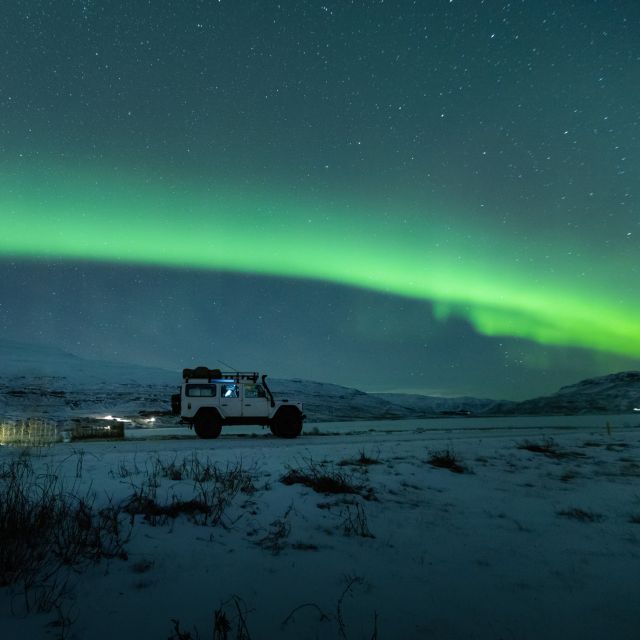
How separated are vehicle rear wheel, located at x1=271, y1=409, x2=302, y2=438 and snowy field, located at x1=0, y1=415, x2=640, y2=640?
13302mm

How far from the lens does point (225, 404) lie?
20.9m

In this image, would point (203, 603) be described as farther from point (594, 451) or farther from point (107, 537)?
point (594, 451)

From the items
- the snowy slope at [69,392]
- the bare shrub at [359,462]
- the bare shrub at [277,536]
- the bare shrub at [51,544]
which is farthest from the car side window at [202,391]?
the snowy slope at [69,392]

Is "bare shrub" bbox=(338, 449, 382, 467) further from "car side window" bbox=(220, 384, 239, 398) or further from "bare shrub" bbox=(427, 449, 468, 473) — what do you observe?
"car side window" bbox=(220, 384, 239, 398)

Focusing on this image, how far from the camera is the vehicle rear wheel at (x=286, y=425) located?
21281 mm

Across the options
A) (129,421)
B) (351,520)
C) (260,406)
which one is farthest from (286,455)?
(129,421)

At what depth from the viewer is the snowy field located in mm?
3574

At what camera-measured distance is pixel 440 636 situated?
11.5 ft

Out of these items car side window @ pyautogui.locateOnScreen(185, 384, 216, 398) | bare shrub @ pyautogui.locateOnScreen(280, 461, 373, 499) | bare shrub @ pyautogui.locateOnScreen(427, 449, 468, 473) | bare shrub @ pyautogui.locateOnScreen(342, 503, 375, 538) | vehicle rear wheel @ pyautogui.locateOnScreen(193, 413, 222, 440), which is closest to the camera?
bare shrub @ pyautogui.locateOnScreen(342, 503, 375, 538)

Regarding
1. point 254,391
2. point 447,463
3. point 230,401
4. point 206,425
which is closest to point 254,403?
point 254,391

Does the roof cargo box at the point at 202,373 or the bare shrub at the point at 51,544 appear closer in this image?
the bare shrub at the point at 51,544

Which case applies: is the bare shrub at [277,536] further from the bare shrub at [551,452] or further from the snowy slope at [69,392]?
the snowy slope at [69,392]

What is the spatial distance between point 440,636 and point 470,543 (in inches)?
79.1

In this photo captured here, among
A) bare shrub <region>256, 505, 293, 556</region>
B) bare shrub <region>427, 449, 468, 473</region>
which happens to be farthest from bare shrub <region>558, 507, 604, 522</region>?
bare shrub <region>256, 505, 293, 556</region>
